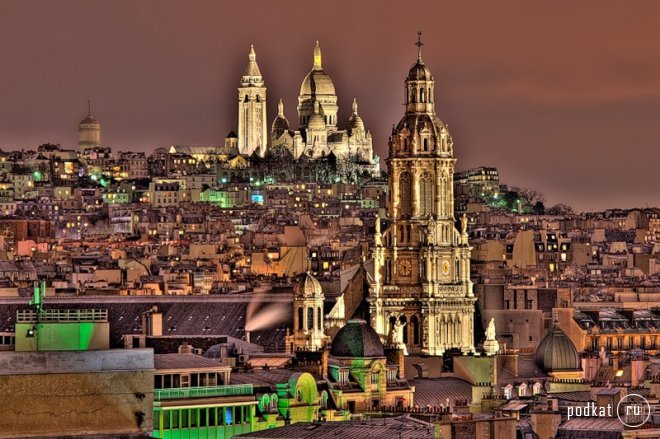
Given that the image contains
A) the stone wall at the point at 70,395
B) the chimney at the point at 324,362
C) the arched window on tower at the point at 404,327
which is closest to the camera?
the stone wall at the point at 70,395

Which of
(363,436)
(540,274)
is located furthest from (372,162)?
(363,436)

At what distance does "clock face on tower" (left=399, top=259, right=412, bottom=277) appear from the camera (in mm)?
66062

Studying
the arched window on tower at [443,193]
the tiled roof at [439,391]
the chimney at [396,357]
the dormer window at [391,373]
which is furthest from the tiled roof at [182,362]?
the arched window on tower at [443,193]

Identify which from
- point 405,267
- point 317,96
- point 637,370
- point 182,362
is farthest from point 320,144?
point 182,362

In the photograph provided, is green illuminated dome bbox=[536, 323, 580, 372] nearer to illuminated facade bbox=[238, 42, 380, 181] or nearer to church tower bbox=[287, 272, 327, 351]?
church tower bbox=[287, 272, 327, 351]

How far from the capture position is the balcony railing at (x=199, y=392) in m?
42.2

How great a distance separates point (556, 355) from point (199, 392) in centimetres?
1930

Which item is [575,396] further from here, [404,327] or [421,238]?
[421,238]

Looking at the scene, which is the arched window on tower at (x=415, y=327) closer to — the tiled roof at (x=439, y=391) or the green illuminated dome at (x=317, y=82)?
the tiled roof at (x=439, y=391)

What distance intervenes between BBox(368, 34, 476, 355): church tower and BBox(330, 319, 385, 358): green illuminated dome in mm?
11727

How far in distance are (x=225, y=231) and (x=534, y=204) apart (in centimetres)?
3883

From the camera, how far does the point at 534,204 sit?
176375 millimetres

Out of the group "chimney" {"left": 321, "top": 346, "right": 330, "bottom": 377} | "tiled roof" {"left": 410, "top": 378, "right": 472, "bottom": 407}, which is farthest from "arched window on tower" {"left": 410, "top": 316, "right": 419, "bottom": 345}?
"chimney" {"left": 321, "top": 346, "right": 330, "bottom": 377}

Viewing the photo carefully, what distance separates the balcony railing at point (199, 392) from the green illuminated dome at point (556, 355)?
1744cm
